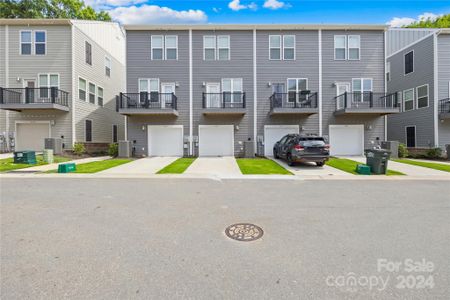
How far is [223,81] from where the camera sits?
1736cm

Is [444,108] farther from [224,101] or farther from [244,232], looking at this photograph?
[244,232]

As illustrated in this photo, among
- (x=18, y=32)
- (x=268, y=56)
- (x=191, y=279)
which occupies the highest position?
(x=18, y=32)

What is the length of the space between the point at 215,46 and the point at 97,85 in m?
10.5

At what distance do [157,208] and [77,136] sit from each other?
15360mm

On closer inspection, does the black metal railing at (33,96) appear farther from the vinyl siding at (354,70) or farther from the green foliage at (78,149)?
the vinyl siding at (354,70)

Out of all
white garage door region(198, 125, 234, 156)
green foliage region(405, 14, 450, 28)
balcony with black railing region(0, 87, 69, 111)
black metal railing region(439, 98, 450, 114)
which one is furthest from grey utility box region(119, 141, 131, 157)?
green foliage region(405, 14, 450, 28)

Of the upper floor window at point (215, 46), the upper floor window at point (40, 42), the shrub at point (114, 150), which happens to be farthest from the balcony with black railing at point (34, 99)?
the upper floor window at point (215, 46)

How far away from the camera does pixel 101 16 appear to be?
1230 inches

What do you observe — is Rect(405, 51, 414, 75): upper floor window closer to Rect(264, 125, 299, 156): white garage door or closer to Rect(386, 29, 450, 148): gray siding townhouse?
Rect(386, 29, 450, 148): gray siding townhouse

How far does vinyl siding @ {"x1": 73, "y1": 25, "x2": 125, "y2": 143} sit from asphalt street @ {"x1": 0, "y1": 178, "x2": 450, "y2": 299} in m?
13.1

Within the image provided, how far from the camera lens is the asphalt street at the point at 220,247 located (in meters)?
2.52

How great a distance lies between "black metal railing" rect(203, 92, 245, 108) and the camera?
1692cm

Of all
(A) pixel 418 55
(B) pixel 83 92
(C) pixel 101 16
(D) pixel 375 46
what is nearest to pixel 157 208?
(B) pixel 83 92

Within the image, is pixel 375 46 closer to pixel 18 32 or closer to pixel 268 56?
pixel 268 56
